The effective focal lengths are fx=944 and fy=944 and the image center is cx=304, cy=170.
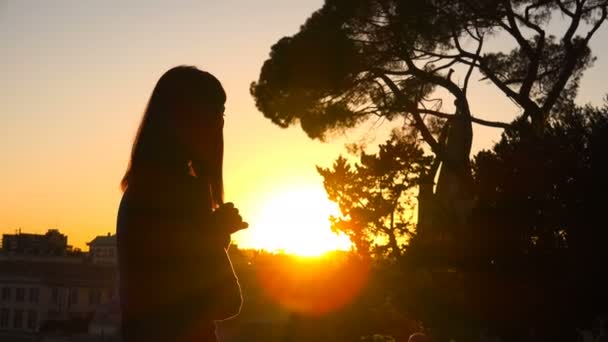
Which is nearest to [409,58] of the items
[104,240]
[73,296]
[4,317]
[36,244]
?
[73,296]

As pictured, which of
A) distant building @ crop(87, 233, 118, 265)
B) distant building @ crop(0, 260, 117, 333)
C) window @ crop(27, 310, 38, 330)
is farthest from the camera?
distant building @ crop(87, 233, 118, 265)

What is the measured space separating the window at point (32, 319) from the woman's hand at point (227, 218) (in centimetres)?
9364

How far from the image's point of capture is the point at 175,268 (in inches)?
95.0

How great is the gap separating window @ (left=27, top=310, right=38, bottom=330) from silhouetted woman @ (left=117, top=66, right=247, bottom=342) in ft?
307

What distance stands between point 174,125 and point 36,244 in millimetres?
121703

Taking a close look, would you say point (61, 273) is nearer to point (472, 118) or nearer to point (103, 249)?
point (103, 249)

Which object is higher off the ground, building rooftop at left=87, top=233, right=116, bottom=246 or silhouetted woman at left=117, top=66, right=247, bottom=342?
building rooftop at left=87, top=233, right=116, bottom=246

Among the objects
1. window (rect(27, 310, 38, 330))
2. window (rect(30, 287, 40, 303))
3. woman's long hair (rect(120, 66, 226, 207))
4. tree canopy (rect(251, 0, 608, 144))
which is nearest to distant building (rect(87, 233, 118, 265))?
window (rect(27, 310, 38, 330))

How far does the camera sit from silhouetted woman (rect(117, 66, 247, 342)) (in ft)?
7.91

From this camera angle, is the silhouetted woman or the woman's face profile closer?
the silhouetted woman

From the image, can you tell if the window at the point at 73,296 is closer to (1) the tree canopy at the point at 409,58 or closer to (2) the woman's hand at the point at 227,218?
(1) the tree canopy at the point at 409,58

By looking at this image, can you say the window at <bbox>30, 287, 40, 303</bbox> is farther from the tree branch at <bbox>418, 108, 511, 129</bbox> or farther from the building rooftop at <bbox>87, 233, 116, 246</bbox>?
the tree branch at <bbox>418, 108, 511, 129</bbox>

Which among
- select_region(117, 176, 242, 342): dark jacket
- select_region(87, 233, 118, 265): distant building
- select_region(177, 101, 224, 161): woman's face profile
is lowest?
select_region(117, 176, 242, 342): dark jacket

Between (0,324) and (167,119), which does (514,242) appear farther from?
(0,324)
